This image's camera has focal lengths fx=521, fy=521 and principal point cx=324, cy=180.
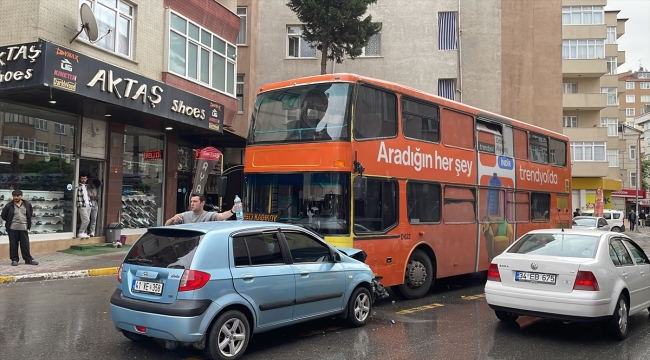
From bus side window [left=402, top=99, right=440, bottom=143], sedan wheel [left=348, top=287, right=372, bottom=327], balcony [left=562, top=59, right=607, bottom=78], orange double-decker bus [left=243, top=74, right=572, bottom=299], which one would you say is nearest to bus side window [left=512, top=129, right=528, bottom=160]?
orange double-decker bus [left=243, top=74, right=572, bottom=299]

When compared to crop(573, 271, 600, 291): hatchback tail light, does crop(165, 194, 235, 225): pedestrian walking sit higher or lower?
higher

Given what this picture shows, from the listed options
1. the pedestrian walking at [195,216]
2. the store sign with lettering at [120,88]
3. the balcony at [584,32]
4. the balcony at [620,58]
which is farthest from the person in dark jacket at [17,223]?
the balcony at [620,58]

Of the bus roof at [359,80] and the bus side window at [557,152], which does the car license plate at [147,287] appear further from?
the bus side window at [557,152]

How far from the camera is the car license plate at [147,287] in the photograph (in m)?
5.47

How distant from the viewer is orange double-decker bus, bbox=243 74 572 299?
26.8ft

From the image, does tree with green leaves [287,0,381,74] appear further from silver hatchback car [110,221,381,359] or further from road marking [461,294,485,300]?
silver hatchback car [110,221,381,359]

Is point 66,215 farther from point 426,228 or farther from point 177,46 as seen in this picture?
point 426,228

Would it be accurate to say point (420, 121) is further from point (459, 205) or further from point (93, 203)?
point (93, 203)

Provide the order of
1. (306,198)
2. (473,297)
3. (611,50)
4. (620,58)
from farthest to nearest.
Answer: (620,58) → (611,50) → (473,297) → (306,198)

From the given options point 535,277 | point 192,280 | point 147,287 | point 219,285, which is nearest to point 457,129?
point 535,277

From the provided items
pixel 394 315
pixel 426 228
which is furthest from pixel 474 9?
pixel 394 315

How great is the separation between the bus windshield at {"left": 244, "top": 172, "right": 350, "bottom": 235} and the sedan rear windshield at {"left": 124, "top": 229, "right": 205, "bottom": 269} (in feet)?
9.08

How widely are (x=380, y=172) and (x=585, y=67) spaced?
41.8 metres

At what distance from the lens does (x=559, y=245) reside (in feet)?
24.2
